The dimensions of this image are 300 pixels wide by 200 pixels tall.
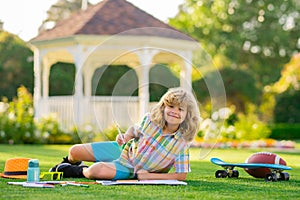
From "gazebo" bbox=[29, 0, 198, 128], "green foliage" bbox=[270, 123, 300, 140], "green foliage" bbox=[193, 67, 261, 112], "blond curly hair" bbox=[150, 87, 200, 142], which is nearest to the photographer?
"blond curly hair" bbox=[150, 87, 200, 142]

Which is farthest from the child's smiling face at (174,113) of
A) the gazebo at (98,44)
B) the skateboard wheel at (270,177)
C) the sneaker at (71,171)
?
the gazebo at (98,44)

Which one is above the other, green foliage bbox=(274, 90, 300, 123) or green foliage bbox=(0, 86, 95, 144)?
green foliage bbox=(274, 90, 300, 123)

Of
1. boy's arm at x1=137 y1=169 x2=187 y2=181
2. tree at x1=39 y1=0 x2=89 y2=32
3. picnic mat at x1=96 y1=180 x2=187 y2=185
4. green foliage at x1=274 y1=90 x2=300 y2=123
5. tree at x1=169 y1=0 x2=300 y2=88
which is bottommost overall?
picnic mat at x1=96 y1=180 x2=187 y2=185

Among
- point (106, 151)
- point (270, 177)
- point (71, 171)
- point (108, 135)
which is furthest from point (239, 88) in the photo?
point (71, 171)

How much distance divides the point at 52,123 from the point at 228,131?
415 cm

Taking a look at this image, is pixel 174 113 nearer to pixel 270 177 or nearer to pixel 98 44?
pixel 270 177

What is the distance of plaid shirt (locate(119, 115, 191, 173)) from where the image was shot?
5.70 m

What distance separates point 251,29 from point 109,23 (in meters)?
23.2

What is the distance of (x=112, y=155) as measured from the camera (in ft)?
19.5

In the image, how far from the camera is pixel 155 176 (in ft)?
18.6

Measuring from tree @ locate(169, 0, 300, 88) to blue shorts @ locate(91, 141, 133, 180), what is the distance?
31429 millimetres

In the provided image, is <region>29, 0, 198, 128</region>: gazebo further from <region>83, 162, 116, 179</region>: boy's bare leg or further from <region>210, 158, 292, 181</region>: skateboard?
<region>83, 162, 116, 179</region>: boy's bare leg

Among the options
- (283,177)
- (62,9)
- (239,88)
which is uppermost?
(62,9)

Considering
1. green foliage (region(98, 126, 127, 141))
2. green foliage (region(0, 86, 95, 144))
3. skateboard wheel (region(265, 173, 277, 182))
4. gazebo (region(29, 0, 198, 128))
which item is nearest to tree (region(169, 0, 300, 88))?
gazebo (region(29, 0, 198, 128))
